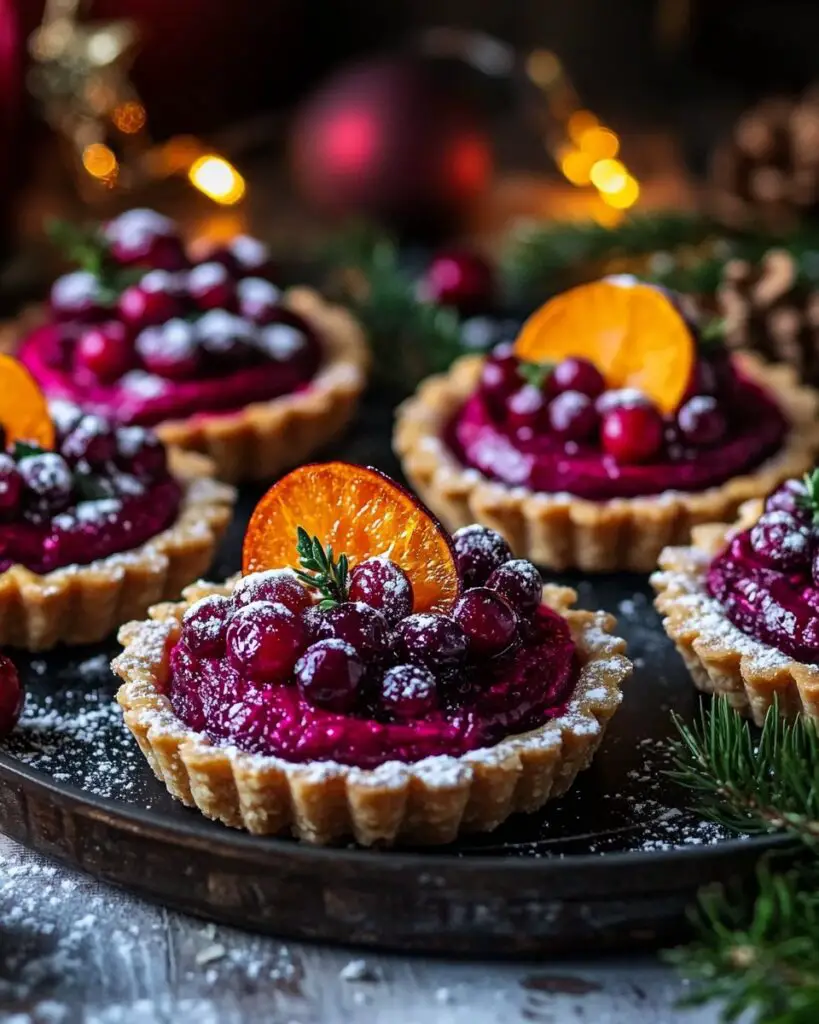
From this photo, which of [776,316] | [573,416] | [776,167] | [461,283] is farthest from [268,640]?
[776,167]

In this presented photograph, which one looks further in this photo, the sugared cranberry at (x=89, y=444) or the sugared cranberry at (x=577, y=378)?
the sugared cranberry at (x=577, y=378)

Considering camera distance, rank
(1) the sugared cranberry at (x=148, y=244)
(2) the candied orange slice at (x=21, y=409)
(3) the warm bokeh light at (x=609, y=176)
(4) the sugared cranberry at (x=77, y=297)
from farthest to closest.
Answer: (3) the warm bokeh light at (x=609, y=176) → (1) the sugared cranberry at (x=148, y=244) → (4) the sugared cranberry at (x=77, y=297) → (2) the candied orange slice at (x=21, y=409)

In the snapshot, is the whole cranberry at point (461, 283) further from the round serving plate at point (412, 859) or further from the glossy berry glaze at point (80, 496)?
the round serving plate at point (412, 859)

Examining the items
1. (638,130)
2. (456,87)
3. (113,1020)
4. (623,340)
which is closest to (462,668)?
(113,1020)

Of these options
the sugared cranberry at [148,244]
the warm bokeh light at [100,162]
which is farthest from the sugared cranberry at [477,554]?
the warm bokeh light at [100,162]

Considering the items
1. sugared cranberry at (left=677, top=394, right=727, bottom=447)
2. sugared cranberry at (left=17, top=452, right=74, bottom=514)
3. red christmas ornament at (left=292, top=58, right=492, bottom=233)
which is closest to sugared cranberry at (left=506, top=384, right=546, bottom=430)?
sugared cranberry at (left=677, top=394, right=727, bottom=447)

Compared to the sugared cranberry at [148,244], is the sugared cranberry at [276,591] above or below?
below

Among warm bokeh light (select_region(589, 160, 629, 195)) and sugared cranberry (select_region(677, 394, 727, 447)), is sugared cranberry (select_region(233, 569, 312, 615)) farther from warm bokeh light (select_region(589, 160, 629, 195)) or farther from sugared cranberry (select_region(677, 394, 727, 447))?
warm bokeh light (select_region(589, 160, 629, 195))
